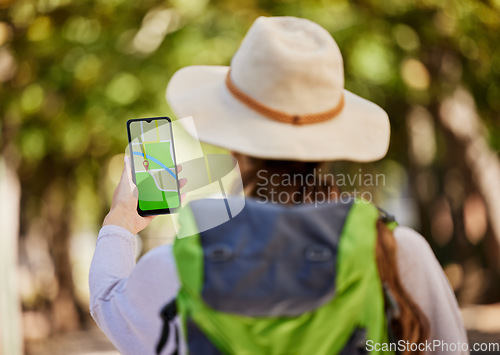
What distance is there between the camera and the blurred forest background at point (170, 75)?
26.4ft

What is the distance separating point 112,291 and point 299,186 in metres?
0.49

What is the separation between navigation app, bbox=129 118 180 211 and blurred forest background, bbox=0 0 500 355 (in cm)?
518

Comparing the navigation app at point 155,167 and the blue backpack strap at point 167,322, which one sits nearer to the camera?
the blue backpack strap at point 167,322

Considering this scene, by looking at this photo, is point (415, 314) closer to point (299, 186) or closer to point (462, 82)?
point (299, 186)

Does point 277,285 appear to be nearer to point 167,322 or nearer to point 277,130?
point 167,322

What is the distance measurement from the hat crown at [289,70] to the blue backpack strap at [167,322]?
52 centimetres

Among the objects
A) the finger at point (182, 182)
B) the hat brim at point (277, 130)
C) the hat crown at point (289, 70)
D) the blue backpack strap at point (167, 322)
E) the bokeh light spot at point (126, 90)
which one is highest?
the hat crown at point (289, 70)

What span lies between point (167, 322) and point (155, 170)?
0.47 m

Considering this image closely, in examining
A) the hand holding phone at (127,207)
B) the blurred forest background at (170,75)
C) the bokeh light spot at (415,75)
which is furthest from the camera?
the bokeh light spot at (415,75)

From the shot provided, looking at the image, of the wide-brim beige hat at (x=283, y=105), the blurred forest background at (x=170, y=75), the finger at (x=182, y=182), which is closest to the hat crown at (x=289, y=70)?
the wide-brim beige hat at (x=283, y=105)

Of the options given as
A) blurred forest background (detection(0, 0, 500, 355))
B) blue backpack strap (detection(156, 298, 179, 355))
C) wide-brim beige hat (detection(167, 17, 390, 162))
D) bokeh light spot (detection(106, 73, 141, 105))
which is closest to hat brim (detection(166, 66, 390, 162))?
wide-brim beige hat (detection(167, 17, 390, 162))

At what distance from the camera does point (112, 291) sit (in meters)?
1.67

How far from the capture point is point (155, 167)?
6.24 feet

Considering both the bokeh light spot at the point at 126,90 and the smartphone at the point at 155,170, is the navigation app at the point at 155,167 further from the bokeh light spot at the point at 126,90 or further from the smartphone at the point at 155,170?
the bokeh light spot at the point at 126,90
